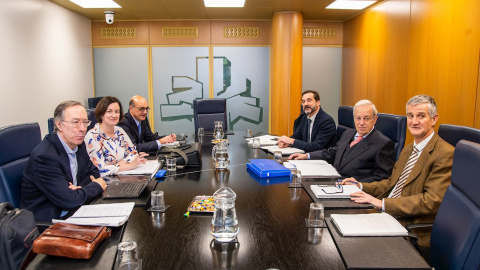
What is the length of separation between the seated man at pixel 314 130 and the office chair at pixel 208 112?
1.50 meters

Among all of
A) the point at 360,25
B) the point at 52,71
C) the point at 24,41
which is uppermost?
the point at 360,25

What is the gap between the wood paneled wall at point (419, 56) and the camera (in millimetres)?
A: 3623

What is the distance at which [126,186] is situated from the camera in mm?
2105

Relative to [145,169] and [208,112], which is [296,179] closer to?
[145,169]

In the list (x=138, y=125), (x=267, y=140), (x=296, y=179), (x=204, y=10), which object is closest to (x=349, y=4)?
(x=204, y=10)

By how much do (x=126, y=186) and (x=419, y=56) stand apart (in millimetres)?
3899

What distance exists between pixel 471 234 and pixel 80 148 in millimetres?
2109

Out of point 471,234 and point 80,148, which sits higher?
point 80,148

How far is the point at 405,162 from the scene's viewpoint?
2260mm

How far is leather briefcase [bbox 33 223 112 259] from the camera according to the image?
1.27 meters

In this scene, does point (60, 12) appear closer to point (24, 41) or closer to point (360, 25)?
point (24, 41)

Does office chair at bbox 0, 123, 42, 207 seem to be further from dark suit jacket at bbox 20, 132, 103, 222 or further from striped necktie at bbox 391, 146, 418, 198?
striped necktie at bbox 391, 146, 418, 198

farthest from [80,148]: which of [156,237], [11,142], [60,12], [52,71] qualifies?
[60,12]

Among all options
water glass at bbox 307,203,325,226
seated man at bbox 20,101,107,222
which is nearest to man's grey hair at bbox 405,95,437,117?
water glass at bbox 307,203,325,226
